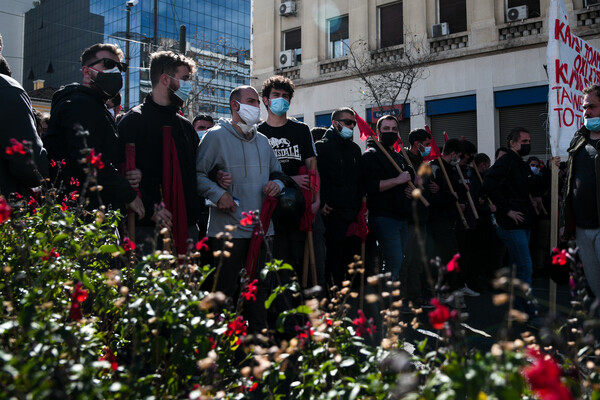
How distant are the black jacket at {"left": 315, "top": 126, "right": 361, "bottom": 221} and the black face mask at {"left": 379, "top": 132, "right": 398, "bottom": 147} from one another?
0.65 meters

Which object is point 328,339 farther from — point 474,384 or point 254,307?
point 254,307

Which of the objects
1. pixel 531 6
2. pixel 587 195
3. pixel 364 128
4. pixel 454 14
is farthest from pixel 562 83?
pixel 454 14

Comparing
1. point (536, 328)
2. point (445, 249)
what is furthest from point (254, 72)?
point (536, 328)

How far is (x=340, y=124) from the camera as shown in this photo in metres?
6.07

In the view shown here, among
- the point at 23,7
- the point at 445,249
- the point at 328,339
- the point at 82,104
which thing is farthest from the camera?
the point at 23,7

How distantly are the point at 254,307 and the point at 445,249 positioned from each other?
3819 millimetres

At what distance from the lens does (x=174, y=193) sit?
3.88 m

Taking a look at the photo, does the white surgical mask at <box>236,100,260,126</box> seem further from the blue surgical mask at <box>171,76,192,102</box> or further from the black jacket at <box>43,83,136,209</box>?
the black jacket at <box>43,83,136,209</box>

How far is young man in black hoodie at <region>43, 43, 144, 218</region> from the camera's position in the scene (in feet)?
11.5

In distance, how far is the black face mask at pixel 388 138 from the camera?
6.52m

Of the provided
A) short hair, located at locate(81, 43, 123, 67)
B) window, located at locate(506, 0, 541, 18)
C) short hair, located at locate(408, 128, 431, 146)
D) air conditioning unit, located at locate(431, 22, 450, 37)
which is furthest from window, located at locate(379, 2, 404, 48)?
short hair, located at locate(81, 43, 123, 67)

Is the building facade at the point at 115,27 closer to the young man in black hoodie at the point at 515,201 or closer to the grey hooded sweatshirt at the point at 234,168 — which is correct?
the young man in black hoodie at the point at 515,201

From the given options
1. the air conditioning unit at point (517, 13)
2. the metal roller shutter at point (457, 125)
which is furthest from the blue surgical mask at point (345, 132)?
the air conditioning unit at point (517, 13)

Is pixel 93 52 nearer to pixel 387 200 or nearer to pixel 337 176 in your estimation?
pixel 337 176
